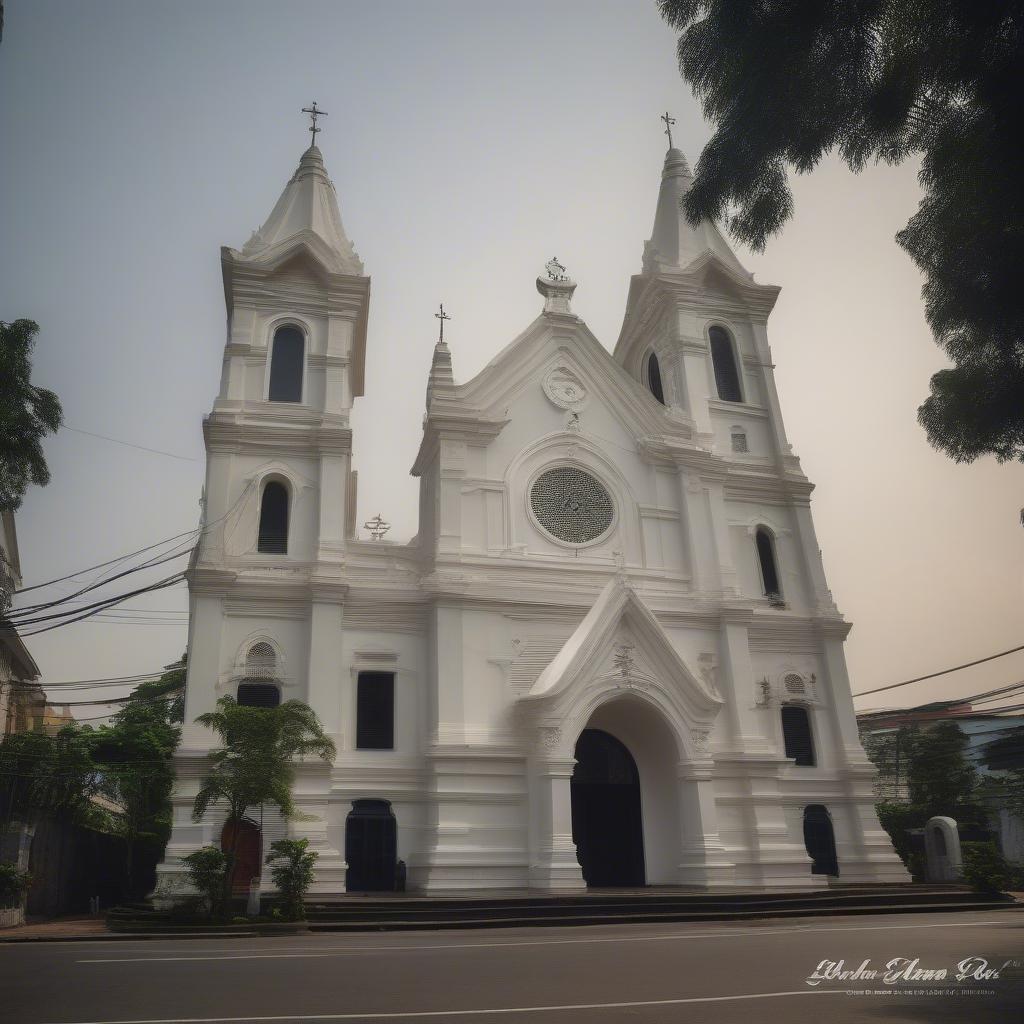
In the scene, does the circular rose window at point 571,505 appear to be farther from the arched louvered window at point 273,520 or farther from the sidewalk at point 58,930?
the sidewalk at point 58,930

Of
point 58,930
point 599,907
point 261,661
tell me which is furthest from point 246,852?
point 599,907

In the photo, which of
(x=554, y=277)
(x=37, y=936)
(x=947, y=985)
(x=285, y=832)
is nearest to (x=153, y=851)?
(x=285, y=832)

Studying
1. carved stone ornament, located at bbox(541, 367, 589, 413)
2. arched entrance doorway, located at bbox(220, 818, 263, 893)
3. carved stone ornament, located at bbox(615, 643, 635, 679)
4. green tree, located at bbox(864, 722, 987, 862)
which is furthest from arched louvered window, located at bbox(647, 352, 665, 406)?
green tree, located at bbox(864, 722, 987, 862)

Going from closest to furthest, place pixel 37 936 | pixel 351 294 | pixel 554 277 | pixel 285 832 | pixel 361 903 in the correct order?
pixel 37 936 < pixel 361 903 < pixel 285 832 < pixel 351 294 < pixel 554 277

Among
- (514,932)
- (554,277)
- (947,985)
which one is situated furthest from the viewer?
(554,277)

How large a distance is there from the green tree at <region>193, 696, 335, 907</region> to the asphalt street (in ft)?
13.4

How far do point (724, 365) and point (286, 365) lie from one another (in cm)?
1434

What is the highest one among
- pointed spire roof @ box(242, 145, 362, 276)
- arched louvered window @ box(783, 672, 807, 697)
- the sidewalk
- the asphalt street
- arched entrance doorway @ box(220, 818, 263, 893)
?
pointed spire roof @ box(242, 145, 362, 276)

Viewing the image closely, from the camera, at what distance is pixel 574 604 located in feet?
76.0

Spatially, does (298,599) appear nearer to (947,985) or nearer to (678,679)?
(678,679)

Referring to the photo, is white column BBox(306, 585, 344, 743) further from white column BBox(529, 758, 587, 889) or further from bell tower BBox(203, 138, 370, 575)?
white column BBox(529, 758, 587, 889)

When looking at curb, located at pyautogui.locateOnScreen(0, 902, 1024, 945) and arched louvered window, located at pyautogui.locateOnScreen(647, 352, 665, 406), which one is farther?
arched louvered window, located at pyautogui.locateOnScreen(647, 352, 665, 406)

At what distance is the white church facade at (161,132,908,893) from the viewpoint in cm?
2047

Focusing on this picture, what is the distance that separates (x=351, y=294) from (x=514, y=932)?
61.2 ft
